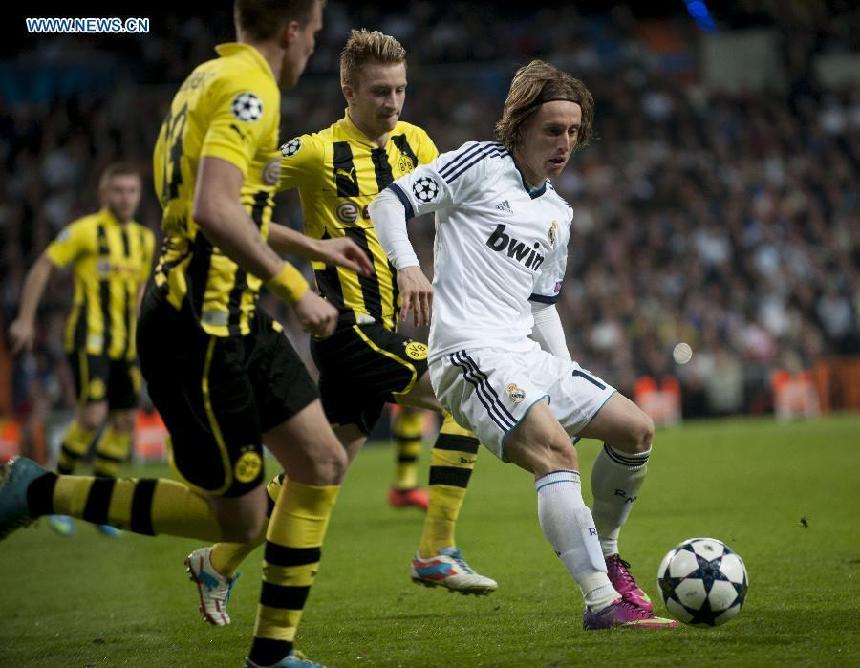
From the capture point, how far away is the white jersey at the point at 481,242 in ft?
17.3

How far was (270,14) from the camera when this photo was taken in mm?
4230

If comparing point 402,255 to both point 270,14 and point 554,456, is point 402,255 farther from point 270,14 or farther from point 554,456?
point 270,14

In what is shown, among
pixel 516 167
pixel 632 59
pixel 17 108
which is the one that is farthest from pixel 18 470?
pixel 632 59

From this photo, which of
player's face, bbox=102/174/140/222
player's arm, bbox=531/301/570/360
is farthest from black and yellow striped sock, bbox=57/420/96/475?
player's arm, bbox=531/301/570/360

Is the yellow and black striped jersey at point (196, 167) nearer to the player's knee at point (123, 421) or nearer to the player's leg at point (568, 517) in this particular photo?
the player's leg at point (568, 517)

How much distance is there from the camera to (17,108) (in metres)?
22.8

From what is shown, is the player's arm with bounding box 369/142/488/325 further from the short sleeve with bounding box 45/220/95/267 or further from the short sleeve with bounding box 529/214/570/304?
the short sleeve with bounding box 45/220/95/267

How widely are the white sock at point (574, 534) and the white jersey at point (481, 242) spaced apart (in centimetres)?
62

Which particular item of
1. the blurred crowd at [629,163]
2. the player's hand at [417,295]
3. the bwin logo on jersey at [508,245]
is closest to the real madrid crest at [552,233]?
the bwin logo on jersey at [508,245]

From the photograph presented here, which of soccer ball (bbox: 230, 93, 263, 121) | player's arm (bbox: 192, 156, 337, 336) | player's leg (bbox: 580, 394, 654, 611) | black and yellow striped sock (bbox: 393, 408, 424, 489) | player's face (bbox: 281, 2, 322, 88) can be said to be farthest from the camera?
black and yellow striped sock (bbox: 393, 408, 424, 489)

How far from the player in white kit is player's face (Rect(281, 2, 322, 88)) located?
40.5 inches

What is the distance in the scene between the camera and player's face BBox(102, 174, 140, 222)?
401 inches

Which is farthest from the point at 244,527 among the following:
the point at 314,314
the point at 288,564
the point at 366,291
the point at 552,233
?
the point at 366,291

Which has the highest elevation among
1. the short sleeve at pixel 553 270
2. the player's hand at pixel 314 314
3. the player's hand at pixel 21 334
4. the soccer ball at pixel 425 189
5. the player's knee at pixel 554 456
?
the soccer ball at pixel 425 189
